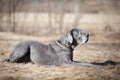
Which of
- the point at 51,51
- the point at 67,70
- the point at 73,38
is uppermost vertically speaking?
the point at 73,38

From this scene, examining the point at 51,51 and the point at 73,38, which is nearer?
the point at 51,51

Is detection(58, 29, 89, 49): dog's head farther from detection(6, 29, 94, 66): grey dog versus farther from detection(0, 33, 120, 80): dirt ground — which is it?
detection(0, 33, 120, 80): dirt ground

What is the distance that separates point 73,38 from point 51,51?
0.71 metres

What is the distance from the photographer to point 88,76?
9.23m

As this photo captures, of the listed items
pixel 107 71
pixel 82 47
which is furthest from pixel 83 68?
pixel 82 47

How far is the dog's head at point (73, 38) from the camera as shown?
10562 mm

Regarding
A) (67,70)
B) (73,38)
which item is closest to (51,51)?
(73,38)

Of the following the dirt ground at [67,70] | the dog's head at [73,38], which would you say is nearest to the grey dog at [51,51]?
the dog's head at [73,38]

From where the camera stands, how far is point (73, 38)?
1070 centimetres

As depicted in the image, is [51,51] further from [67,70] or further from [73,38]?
[67,70]

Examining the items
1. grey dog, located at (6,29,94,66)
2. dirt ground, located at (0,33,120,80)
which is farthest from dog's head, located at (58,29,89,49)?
dirt ground, located at (0,33,120,80)

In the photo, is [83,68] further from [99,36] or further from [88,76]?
[99,36]

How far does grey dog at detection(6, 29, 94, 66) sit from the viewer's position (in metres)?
10.5

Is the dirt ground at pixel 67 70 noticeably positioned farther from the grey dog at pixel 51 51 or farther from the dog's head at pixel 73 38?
the dog's head at pixel 73 38
